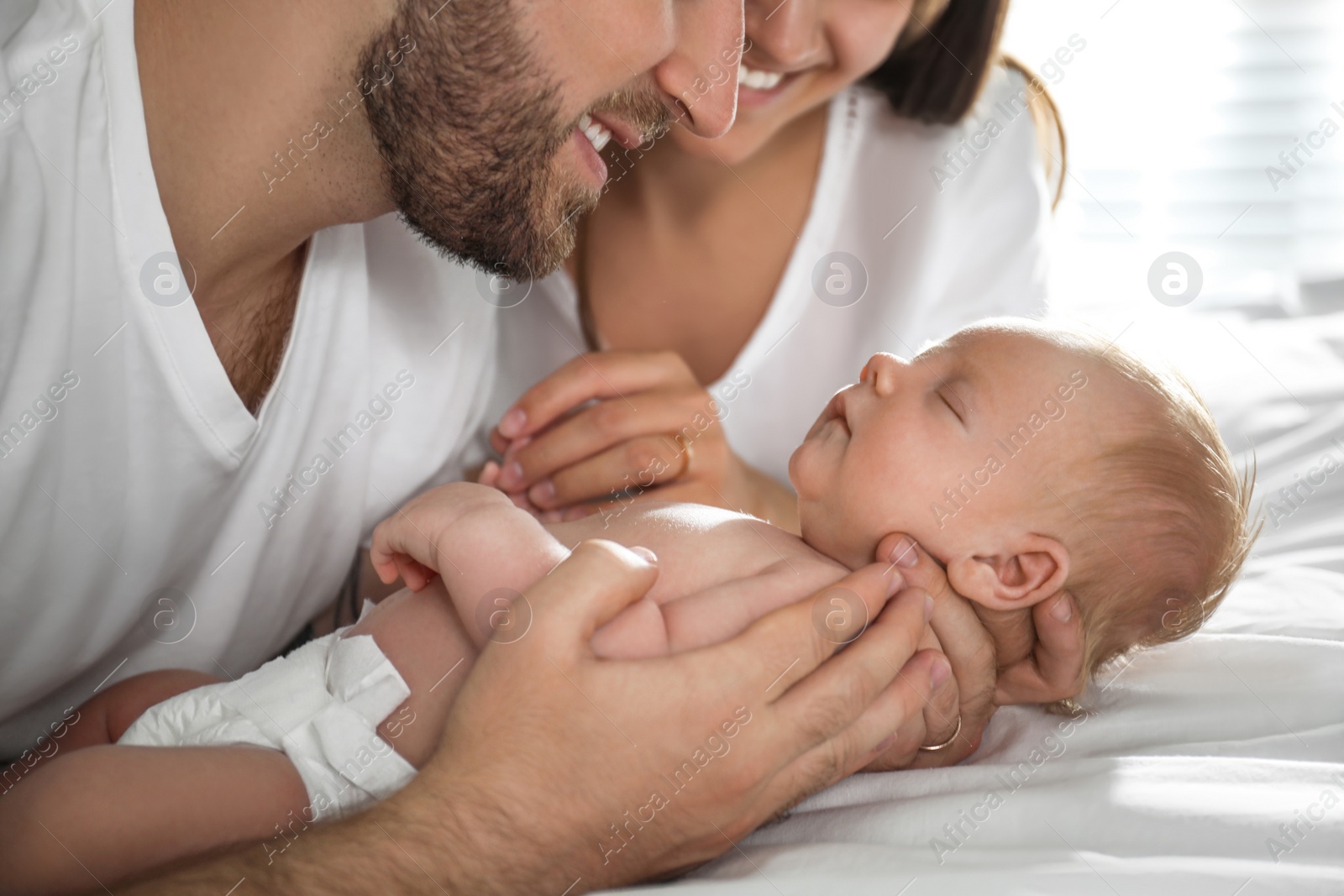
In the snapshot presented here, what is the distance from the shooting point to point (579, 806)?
3.34 feet

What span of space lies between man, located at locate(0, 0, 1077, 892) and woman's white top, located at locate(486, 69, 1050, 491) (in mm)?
492

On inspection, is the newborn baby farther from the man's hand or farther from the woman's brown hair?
the woman's brown hair

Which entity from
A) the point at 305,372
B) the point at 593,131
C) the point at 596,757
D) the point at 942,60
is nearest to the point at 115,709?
the point at 305,372

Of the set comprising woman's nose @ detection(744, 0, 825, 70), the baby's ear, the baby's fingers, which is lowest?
the baby's ear

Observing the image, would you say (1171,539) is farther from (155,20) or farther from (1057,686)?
(155,20)

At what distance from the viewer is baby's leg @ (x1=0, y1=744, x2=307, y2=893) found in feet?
3.39

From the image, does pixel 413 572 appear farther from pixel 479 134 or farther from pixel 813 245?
pixel 813 245

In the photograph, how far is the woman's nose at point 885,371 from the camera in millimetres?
1337

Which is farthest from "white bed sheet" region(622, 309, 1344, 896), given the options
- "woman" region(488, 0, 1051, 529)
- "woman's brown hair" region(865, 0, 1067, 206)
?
"woman's brown hair" region(865, 0, 1067, 206)

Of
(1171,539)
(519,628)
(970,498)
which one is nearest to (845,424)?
(970,498)

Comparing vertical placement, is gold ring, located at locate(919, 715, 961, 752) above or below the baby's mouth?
below

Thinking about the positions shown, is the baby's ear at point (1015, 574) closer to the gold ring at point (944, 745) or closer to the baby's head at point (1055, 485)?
the baby's head at point (1055, 485)

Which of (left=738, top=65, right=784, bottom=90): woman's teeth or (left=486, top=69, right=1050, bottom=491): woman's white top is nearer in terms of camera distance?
(left=738, top=65, right=784, bottom=90): woman's teeth

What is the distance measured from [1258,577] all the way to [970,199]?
2.95ft
